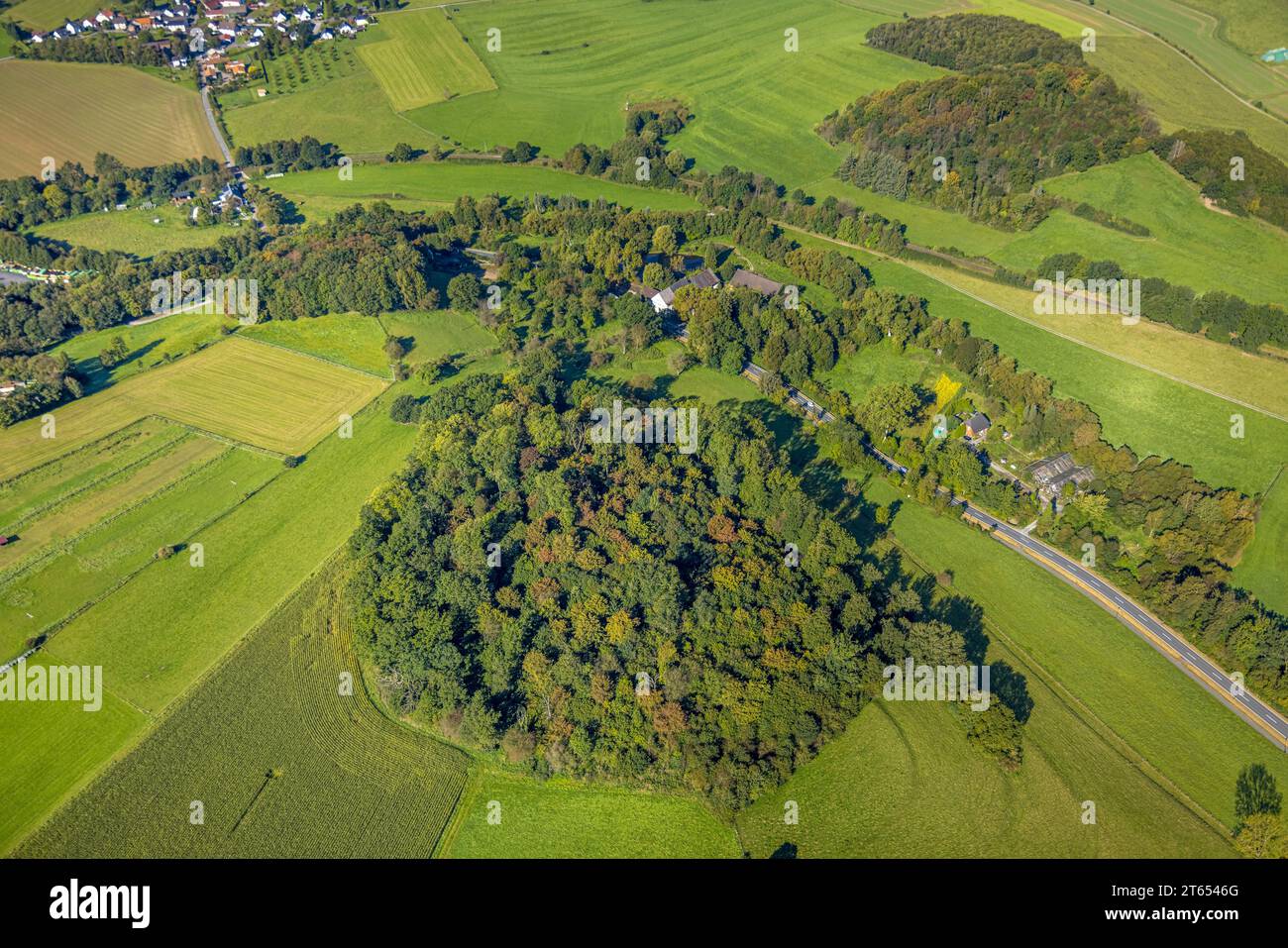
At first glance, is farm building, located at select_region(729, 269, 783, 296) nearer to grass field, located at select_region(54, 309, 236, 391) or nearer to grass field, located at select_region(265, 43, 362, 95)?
grass field, located at select_region(54, 309, 236, 391)

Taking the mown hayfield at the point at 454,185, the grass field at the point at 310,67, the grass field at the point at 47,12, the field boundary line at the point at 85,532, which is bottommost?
the field boundary line at the point at 85,532

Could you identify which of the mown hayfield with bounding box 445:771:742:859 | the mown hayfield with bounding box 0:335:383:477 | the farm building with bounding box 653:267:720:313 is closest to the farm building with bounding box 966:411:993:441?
the farm building with bounding box 653:267:720:313

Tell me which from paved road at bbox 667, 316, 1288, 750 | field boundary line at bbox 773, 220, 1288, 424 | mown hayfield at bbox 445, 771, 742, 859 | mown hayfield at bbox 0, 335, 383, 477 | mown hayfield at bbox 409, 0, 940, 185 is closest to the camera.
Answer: mown hayfield at bbox 445, 771, 742, 859

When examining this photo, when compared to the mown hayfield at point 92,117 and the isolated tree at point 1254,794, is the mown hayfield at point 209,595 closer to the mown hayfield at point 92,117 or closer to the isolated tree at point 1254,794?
the isolated tree at point 1254,794

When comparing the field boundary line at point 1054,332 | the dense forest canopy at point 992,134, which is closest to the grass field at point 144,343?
the field boundary line at point 1054,332

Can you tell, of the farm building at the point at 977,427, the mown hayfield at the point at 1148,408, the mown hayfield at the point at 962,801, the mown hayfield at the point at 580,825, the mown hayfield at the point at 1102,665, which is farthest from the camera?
the farm building at the point at 977,427

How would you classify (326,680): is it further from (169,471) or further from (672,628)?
(169,471)

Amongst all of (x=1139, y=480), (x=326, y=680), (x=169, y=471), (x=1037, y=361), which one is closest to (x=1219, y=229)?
(x=1037, y=361)
